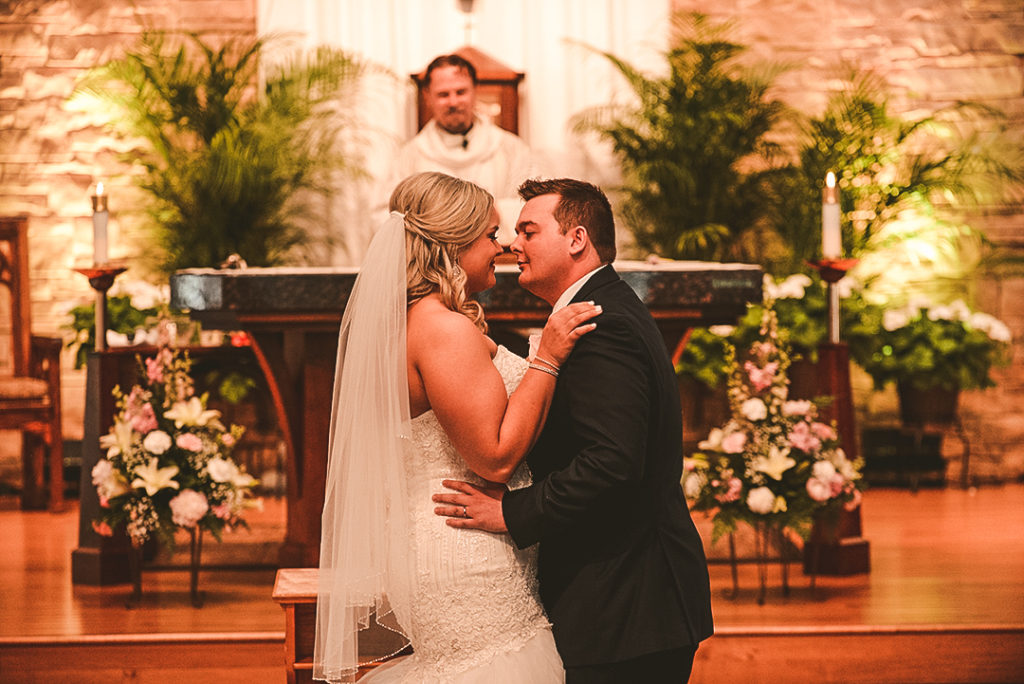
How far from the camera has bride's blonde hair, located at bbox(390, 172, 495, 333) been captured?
88.0 inches

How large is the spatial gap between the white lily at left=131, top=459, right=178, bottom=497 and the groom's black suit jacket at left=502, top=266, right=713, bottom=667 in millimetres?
1947

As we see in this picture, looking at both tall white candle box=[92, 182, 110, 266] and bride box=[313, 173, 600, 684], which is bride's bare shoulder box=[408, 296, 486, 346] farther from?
tall white candle box=[92, 182, 110, 266]

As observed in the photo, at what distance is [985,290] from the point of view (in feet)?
21.9

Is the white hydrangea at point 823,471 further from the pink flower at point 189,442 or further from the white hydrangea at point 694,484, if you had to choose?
the pink flower at point 189,442

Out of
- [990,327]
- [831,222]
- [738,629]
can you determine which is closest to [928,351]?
[990,327]

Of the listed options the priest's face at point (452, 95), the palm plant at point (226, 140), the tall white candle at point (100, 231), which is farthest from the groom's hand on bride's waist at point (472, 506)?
the palm plant at point (226, 140)

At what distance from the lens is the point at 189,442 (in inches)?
151

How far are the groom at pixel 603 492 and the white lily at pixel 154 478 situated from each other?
6.06ft

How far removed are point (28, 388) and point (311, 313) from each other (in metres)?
2.51

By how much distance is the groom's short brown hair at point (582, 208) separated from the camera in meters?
2.16

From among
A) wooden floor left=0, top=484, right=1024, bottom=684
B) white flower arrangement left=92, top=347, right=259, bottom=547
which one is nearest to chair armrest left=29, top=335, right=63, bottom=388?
wooden floor left=0, top=484, right=1024, bottom=684

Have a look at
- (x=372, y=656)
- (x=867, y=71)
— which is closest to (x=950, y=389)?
(x=867, y=71)

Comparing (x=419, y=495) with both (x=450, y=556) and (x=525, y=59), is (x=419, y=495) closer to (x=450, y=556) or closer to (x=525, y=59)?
(x=450, y=556)

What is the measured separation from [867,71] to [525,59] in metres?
2.04
